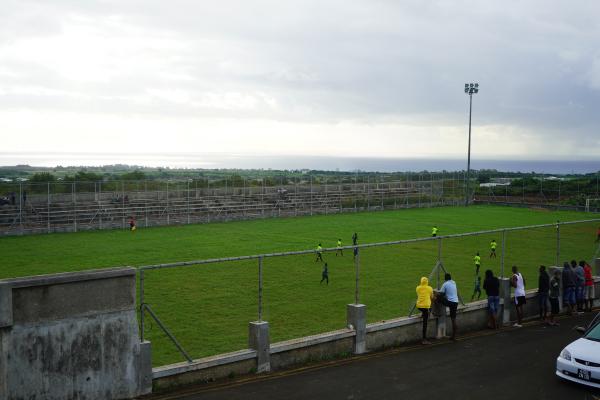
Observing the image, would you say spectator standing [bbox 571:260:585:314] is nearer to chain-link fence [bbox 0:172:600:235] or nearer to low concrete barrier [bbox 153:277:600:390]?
low concrete barrier [bbox 153:277:600:390]

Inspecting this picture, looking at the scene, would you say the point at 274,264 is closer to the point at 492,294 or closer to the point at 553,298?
the point at 492,294

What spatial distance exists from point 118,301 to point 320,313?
28.0 ft

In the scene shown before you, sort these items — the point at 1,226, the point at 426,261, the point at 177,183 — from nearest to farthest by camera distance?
the point at 426,261 < the point at 1,226 < the point at 177,183

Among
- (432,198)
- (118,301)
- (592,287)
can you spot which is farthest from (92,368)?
(432,198)

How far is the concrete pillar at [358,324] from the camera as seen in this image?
1262 cm

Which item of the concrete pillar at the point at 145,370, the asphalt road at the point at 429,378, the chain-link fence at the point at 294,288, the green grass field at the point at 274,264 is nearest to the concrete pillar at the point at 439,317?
the asphalt road at the point at 429,378

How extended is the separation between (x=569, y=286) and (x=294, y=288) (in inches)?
346

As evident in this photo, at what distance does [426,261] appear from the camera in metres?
27.1

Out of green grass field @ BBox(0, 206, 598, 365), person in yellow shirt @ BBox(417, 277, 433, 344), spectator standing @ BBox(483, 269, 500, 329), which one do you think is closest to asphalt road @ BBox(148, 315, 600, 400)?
person in yellow shirt @ BBox(417, 277, 433, 344)

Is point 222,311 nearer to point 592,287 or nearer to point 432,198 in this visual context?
point 592,287

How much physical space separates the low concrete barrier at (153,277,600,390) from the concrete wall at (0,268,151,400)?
2.18 feet

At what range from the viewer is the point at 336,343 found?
40.6 ft

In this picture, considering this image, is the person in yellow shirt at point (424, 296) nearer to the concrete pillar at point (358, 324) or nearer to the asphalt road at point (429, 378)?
the asphalt road at point (429, 378)

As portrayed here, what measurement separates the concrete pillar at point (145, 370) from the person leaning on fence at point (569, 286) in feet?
38.7
